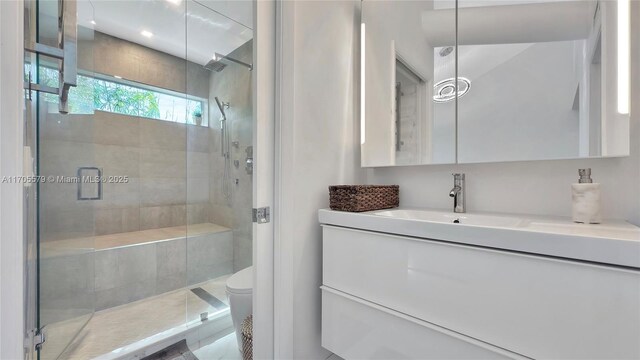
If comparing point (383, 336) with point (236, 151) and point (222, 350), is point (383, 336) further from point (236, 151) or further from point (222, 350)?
point (236, 151)

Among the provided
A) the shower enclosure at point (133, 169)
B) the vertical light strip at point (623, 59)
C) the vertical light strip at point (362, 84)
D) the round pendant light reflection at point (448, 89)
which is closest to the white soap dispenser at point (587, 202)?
the vertical light strip at point (623, 59)

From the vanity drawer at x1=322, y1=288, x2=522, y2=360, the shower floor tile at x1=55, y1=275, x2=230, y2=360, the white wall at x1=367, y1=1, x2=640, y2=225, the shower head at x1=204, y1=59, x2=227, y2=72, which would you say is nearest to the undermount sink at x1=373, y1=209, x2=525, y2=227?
the white wall at x1=367, y1=1, x2=640, y2=225

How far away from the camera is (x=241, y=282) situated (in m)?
1.31

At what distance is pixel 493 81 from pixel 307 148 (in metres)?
0.89

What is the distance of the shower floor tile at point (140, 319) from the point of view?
1291 millimetres

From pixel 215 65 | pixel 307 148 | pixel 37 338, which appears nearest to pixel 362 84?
pixel 307 148

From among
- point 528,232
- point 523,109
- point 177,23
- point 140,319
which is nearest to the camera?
point 528,232

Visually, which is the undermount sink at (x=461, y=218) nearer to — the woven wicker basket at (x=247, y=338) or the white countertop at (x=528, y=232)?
the white countertop at (x=528, y=232)

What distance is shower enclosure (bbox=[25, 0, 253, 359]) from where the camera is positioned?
2.93 ft

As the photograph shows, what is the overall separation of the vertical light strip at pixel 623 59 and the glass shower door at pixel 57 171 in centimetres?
187

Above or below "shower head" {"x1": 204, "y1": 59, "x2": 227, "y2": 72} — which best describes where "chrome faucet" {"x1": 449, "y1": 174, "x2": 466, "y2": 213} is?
below

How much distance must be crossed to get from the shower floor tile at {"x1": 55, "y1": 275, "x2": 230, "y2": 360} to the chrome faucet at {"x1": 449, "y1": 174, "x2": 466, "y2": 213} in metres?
1.34

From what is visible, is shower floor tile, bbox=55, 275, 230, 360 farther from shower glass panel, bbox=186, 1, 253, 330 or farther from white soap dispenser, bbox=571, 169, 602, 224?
white soap dispenser, bbox=571, 169, 602, 224
